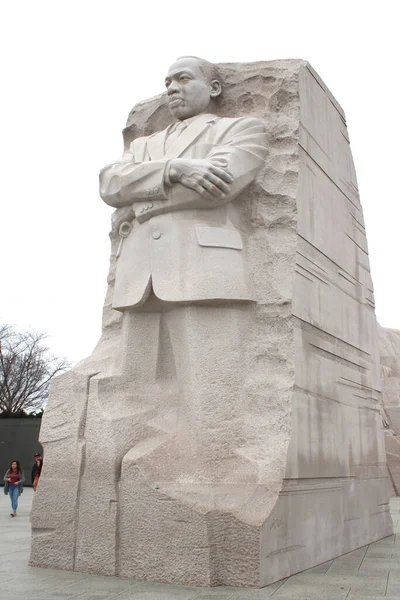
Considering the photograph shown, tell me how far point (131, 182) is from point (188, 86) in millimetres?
1053

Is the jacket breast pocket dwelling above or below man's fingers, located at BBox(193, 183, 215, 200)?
below

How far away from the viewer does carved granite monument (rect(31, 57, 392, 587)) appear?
4598 mm

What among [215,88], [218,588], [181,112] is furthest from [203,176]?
[218,588]

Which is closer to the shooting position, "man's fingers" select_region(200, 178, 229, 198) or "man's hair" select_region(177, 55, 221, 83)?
"man's fingers" select_region(200, 178, 229, 198)

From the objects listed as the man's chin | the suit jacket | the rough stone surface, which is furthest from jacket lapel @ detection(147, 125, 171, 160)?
the rough stone surface

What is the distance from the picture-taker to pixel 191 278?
5020 mm

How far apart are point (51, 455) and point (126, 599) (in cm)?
152

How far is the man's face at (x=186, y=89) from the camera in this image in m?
5.71

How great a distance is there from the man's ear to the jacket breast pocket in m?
1.39

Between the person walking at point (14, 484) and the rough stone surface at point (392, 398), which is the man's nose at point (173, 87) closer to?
the person walking at point (14, 484)

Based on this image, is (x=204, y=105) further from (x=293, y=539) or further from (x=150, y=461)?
(x=293, y=539)

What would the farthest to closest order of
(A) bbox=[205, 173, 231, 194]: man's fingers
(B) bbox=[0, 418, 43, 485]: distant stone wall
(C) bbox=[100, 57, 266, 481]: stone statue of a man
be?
(B) bbox=[0, 418, 43, 485]: distant stone wall, (A) bbox=[205, 173, 231, 194]: man's fingers, (C) bbox=[100, 57, 266, 481]: stone statue of a man

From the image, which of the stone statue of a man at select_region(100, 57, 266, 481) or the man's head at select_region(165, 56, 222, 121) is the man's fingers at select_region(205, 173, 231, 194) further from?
the man's head at select_region(165, 56, 222, 121)

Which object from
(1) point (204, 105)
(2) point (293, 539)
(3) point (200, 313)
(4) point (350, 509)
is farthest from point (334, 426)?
(1) point (204, 105)
